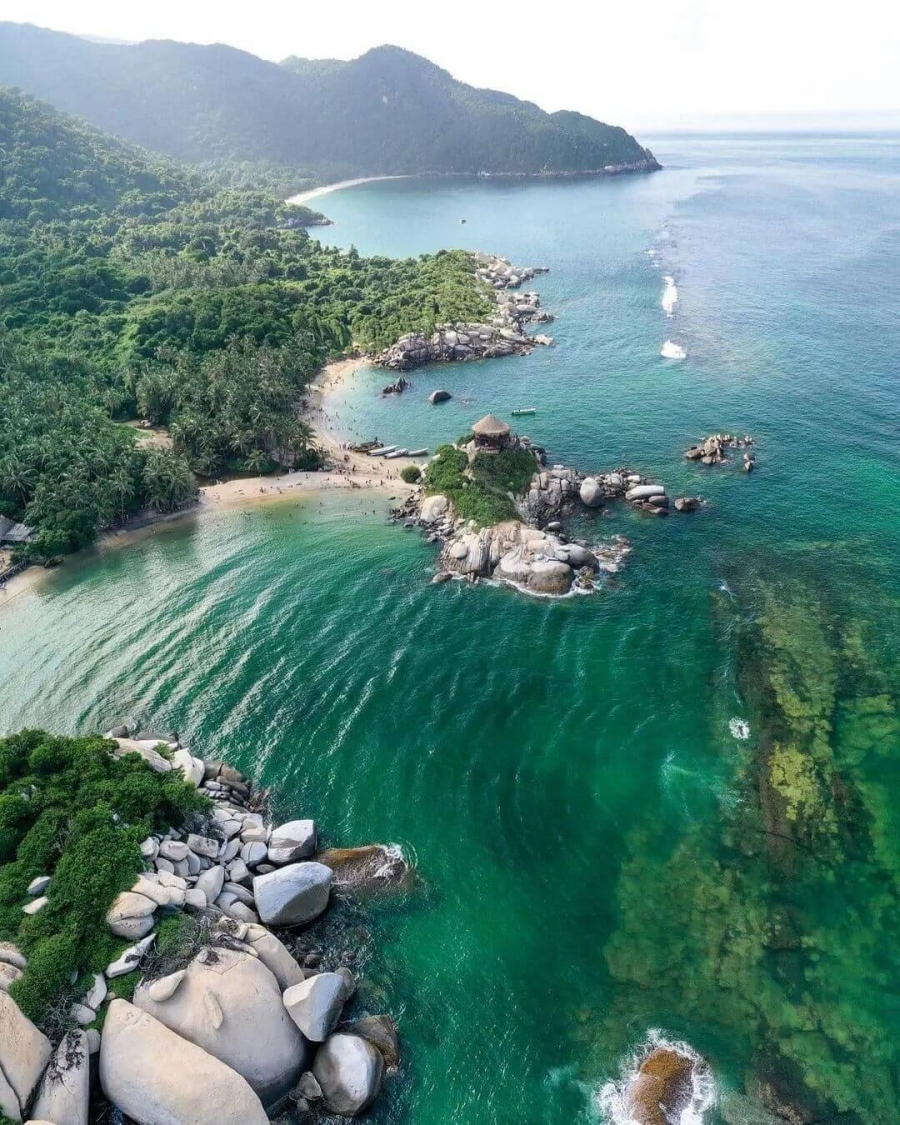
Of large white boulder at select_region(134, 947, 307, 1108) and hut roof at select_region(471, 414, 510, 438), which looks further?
hut roof at select_region(471, 414, 510, 438)

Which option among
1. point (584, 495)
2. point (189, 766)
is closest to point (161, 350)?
point (584, 495)

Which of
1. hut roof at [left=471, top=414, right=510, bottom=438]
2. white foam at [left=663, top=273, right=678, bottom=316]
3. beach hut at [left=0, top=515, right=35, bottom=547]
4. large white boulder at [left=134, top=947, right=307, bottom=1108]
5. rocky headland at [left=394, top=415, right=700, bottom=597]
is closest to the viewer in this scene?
large white boulder at [left=134, top=947, right=307, bottom=1108]

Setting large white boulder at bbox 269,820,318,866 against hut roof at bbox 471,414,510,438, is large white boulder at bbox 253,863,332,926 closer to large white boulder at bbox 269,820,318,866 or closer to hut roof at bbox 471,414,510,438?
large white boulder at bbox 269,820,318,866

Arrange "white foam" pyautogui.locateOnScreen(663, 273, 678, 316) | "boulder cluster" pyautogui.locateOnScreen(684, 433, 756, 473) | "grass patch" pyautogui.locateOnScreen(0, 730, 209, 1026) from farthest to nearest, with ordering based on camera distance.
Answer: "white foam" pyautogui.locateOnScreen(663, 273, 678, 316) → "boulder cluster" pyautogui.locateOnScreen(684, 433, 756, 473) → "grass patch" pyautogui.locateOnScreen(0, 730, 209, 1026)

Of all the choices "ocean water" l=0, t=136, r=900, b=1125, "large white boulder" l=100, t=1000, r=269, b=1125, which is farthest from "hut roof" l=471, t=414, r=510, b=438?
"large white boulder" l=100, t=1000, r=269, b=1125

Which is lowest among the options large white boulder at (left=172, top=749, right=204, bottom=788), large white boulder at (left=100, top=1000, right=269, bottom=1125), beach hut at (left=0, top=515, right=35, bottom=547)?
large white boulder at (left=100, top=1000, right=269, bottom=1125)

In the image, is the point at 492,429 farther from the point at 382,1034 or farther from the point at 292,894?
the point at 382,1034

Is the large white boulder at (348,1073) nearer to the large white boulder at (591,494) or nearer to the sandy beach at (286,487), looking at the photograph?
the sandy beach at (286,487)

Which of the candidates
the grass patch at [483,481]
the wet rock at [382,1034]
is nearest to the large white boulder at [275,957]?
the wet rock at [382,1034]
